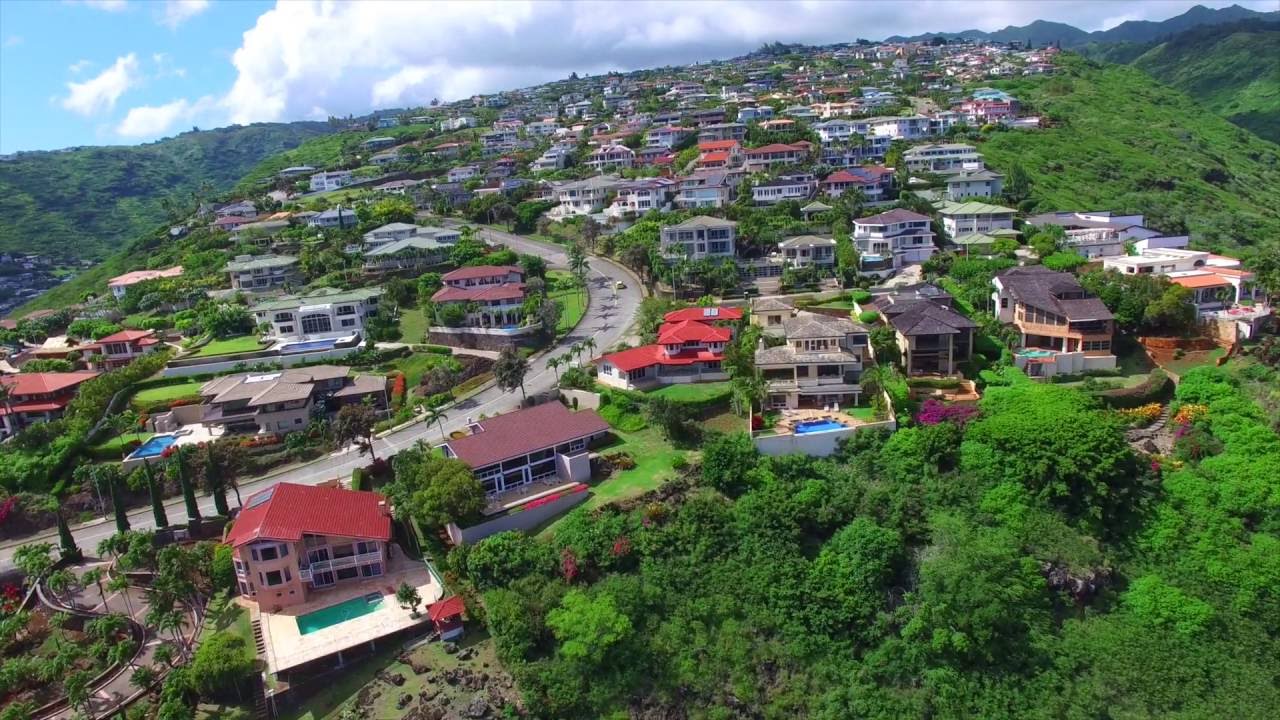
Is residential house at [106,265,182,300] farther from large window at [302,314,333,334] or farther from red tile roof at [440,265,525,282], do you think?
red tile roof at [440,265,525,282]

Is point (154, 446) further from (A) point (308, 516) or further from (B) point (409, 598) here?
(B) point (409, 598)

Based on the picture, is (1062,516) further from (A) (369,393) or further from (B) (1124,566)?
(A) (369,393)

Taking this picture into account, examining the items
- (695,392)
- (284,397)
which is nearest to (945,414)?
(695,392)

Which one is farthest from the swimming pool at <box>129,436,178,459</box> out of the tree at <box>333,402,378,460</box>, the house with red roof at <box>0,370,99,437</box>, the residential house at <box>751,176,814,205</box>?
the residential house at <box>751,176,814,205</box>

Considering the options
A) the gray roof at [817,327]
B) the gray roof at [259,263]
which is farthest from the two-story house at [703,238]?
the gray roof at [259,263]

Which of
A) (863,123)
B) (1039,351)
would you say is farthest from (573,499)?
(863,123)

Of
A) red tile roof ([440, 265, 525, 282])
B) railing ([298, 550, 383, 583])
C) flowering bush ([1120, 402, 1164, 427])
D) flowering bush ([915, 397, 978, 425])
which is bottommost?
railing ([298, 550, 383, 583])
